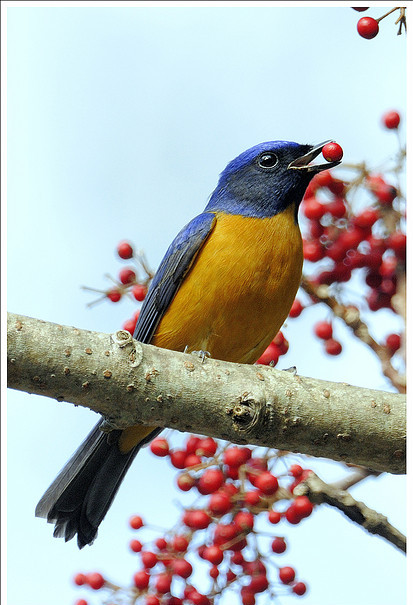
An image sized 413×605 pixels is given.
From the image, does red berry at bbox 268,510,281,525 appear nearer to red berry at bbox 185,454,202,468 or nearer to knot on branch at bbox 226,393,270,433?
red berry at bbox 185,454,202,468

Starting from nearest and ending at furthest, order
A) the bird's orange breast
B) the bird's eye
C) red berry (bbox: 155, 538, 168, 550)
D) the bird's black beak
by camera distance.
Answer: red berry (bbox: 155, 538, 168, 550) → the bird's orange breast → the bird's black beak → the bird's eye

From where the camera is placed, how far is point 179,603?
12.1 feet

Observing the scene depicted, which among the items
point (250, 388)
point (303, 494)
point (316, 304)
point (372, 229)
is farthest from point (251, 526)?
point (372, 229)

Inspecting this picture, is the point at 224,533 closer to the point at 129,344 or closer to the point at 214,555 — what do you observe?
the point at 214,555

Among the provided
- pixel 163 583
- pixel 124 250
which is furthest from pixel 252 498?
pixel 124 250

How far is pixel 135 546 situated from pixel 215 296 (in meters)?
1.44

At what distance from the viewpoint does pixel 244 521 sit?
11.7ft

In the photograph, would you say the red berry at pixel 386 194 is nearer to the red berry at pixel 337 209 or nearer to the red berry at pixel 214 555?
the red berry at pixel 337 209

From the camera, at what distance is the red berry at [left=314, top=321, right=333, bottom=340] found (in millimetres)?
4363

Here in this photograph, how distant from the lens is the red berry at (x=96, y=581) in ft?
13.1

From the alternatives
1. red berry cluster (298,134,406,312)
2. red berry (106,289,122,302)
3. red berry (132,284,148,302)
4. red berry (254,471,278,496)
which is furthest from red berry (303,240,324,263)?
red berry (254,471,278,496)

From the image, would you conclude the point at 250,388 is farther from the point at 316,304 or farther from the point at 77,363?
the point at 316,304

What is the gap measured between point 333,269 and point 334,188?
1.78ft

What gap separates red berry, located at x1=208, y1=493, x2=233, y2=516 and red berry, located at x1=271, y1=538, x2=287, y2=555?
34 cm
